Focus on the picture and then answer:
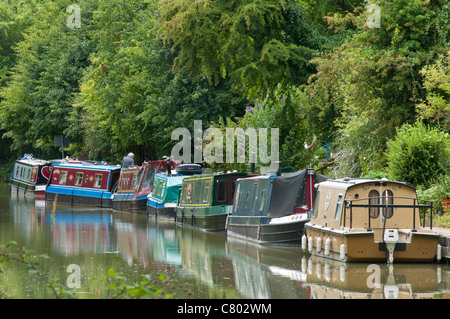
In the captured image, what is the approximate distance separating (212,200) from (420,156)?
825cm

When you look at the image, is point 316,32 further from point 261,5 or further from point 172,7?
point 172,7

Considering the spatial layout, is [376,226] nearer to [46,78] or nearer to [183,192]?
[183,192]

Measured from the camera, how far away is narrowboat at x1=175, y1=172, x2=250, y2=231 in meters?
25.2

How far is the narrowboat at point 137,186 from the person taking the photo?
1309 inches

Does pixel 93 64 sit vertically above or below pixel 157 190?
above

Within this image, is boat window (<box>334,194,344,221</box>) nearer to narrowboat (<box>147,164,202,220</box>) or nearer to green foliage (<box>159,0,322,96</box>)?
green foliage (<box>159,0,322,96</box>)

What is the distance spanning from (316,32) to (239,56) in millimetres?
3562

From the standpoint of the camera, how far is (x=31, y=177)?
45875 mm

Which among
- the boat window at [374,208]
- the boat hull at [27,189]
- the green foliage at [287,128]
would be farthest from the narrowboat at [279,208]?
the boat hull at [27,189]

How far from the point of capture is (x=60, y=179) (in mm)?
39219

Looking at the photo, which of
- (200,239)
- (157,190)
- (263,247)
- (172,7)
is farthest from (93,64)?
(263,247)

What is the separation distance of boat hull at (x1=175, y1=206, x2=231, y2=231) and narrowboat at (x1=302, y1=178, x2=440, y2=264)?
8269 mm

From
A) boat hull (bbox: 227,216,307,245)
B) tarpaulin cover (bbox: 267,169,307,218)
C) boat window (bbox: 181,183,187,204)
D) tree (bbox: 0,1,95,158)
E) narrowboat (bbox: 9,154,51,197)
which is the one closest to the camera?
boat hull (bbox: 227,216,307,245)

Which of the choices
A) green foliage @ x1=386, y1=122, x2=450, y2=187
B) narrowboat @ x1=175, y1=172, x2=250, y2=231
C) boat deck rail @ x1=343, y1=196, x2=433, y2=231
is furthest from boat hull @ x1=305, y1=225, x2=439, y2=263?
narrowboat @ x1=175, y1=172, x2=250, y2=231
